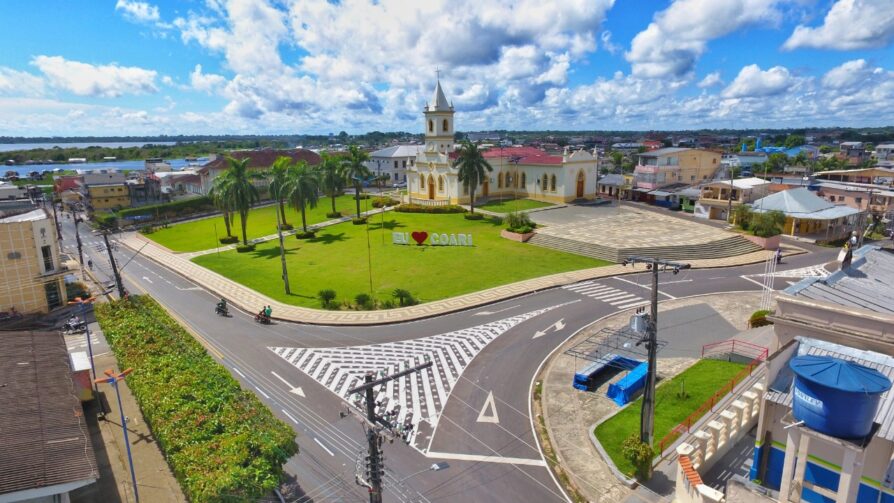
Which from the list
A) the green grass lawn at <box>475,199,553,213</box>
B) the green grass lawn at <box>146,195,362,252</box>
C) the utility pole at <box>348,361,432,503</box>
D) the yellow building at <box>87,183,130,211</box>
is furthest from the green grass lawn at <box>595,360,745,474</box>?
the yellow building at <box>87,183,130,211</box>

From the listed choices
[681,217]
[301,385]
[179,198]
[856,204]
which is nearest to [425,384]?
[301,385]

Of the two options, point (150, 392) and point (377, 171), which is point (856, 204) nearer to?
point (150, 392)

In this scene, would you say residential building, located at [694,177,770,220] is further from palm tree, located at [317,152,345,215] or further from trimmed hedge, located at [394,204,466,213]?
palm tree, located at [317,152,345,215]

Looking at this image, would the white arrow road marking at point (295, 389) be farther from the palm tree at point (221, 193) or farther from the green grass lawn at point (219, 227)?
the green grass lawn at point (219, 227)

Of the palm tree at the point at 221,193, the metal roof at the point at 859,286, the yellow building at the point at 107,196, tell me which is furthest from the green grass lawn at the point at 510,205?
the yellow building at the point at 107,196

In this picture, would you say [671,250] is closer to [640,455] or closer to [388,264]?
[388,264]

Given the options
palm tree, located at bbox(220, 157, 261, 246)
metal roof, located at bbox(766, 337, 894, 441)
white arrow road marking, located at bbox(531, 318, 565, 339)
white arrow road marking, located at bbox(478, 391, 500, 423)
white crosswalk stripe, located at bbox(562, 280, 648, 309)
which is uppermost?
palm tree, located at bbox(220, 157, 261, 246)

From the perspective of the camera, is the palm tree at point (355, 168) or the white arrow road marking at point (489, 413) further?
the palm tree at point (355, 168)
